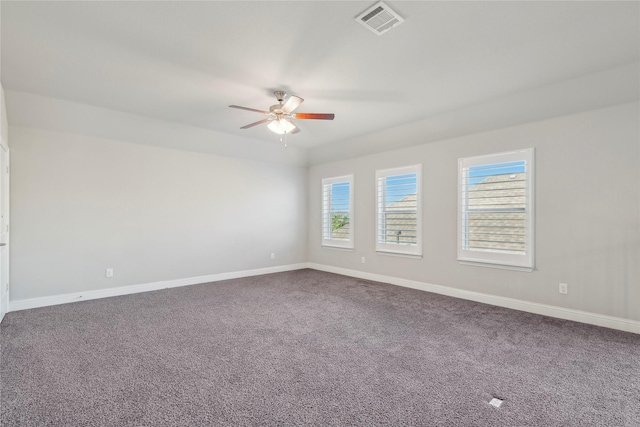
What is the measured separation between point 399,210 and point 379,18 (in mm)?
3468

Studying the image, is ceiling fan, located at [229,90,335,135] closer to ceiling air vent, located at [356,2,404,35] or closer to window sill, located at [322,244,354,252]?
ceiling air vent, located at [356,2,404,35]

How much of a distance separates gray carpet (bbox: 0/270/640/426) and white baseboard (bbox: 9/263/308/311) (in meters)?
0.27

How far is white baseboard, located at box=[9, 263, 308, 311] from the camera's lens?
388cm

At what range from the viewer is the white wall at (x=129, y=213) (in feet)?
12.9

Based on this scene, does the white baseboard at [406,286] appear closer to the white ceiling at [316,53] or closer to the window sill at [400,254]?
the window sill at [400,254]

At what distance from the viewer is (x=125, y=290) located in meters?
4.58

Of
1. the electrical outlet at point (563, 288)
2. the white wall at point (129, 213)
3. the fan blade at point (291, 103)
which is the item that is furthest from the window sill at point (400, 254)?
the fan blade at point (291, 103)

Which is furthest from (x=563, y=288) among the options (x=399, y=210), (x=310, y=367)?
(x=310, y=367)

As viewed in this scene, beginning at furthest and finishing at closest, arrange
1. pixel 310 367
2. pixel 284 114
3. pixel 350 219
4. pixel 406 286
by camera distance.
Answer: pixel 350 219 → pixel 406 286 → pixel 284 114 → pixel 310 367

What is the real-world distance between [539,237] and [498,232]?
18.1 inches

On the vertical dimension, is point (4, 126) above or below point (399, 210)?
above

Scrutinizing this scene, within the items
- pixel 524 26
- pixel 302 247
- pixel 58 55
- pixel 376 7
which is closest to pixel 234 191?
pixel 302 247

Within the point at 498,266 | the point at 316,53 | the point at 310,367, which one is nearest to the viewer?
the point at 310,367

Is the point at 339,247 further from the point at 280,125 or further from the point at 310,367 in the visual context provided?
the point at 310,367
